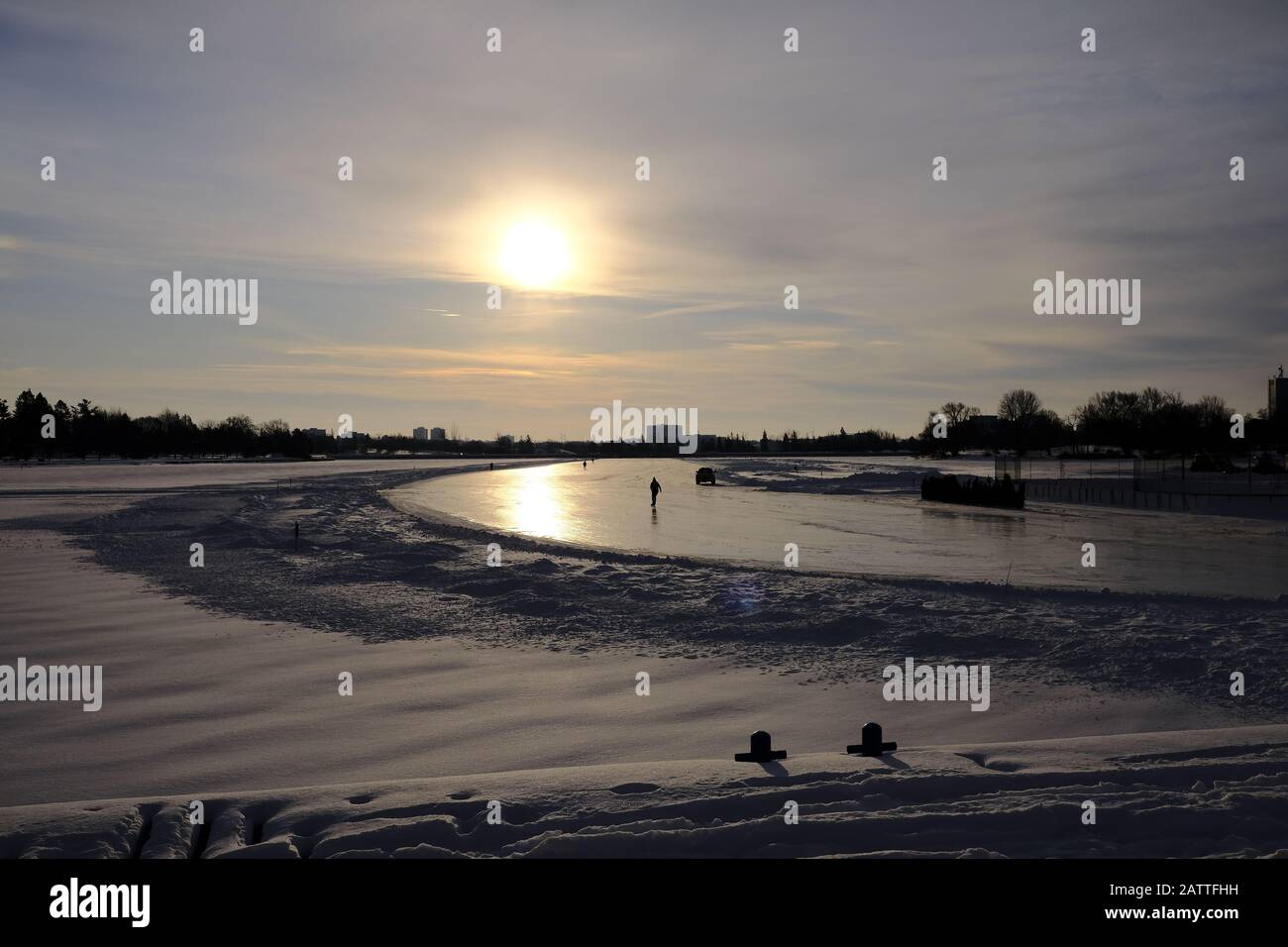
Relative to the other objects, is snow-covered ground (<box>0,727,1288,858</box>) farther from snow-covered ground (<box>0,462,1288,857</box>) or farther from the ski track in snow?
the ski track in snow

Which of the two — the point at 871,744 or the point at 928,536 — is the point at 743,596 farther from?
the point at 928,536

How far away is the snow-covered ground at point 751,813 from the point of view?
534cm

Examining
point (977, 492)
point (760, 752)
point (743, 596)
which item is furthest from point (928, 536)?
point (760, 752)

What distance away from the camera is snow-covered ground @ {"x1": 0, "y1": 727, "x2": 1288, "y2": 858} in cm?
534

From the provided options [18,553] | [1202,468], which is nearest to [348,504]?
[18,553]

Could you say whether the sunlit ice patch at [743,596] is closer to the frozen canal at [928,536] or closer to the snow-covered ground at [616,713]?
the snow-covered ground at [616,713]

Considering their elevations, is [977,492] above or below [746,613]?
above

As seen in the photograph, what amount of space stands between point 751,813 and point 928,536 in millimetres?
25472

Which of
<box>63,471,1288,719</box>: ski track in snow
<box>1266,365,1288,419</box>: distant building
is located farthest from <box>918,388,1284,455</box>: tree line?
<box>63,471,1288,719</box>: ski track in snow

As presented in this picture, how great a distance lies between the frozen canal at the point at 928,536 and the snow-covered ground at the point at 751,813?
12.1m

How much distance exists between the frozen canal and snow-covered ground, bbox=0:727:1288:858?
1209 centimetres

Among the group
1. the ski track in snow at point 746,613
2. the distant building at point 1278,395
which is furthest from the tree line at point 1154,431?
the ski track in snow at point 746,613

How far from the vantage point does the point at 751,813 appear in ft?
19.4

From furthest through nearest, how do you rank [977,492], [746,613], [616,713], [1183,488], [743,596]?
1. [1183,488]
2. [977,492]
3. [743,596]
4. [746,613]
5. [616,713]
